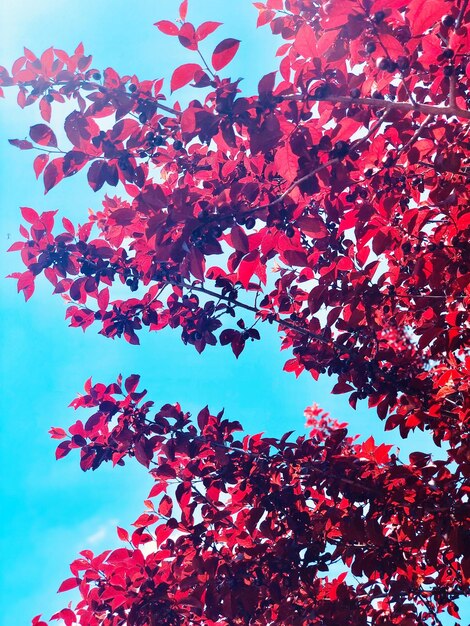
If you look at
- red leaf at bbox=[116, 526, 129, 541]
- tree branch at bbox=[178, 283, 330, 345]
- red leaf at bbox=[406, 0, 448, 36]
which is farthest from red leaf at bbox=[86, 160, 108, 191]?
red leaf at bbox=[116, 526, 129, 541]

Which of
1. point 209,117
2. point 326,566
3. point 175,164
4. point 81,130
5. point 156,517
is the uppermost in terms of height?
point 175,164

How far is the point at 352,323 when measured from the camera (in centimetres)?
286

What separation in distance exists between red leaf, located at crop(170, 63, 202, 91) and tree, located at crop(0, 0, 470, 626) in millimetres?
165

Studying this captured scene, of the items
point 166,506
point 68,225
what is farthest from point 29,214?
point 166,506

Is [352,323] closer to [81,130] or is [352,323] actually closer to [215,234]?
[215,234]

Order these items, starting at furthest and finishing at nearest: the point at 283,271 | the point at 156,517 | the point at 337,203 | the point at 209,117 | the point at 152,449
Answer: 1. the point at 283,271
2. the point at 156,517
3. the point at 152,449
4. the point at 337,203
5. the point at 209,117

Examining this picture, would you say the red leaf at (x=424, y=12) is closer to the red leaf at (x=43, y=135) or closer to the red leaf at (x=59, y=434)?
the red leaf at (x=43, y=135)

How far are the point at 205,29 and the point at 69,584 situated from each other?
11.7 feet

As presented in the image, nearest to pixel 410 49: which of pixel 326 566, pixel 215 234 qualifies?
pixel 215 234

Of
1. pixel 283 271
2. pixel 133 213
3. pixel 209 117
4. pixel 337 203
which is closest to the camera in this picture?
pixel 209 117

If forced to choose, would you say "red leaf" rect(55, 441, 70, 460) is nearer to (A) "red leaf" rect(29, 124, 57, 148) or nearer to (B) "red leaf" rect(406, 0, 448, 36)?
(A) "red leaf" rect(29, 124, 57, 148)

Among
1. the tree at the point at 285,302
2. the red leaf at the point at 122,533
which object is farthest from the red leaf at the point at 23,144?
the red leaf at the point at 122,533

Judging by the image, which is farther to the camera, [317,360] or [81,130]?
[317,360]

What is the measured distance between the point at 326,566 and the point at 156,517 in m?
1.19
